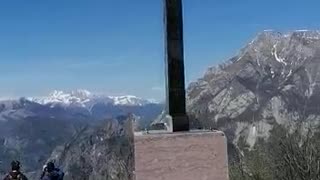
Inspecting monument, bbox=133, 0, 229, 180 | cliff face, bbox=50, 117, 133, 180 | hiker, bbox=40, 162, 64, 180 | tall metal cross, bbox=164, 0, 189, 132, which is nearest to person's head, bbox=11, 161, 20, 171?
hiker, bbox=40, 162, 64, 180

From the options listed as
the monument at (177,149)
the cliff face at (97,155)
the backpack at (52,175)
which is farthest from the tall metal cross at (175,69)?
the cliff face at (97,155)

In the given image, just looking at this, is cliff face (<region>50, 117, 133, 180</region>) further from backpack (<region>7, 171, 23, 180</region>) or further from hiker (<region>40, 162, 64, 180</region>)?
hiker (<region>40, 162, 64, 180</region>)

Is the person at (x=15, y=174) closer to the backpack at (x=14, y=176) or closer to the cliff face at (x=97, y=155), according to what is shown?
the backpack at (x=14, y=176)

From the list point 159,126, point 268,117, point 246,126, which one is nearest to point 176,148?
point 159,126

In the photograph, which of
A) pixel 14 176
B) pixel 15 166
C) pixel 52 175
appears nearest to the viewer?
pixel 52 175

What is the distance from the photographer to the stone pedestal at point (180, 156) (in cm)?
736

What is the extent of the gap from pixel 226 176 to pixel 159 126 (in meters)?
1.36

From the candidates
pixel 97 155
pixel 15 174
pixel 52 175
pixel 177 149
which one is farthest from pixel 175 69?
pixel 97 155

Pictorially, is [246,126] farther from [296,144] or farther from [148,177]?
[148,177]

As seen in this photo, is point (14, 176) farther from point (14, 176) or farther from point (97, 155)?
point (97, 155)

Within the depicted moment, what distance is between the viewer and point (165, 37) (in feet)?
26.0

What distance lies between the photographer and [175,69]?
7.84 meters

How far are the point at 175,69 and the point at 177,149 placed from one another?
3.52 feet

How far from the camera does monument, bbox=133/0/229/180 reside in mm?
7359
